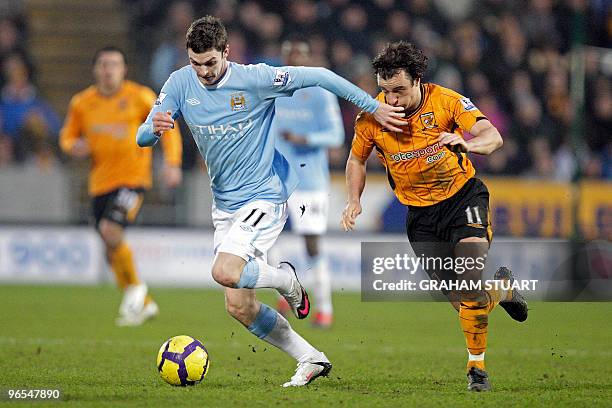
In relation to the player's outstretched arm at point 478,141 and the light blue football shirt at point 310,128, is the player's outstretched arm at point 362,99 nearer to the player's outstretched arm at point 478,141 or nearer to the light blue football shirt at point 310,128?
the player's outstretched arm at point 478,141

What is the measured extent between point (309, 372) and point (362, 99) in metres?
1.76

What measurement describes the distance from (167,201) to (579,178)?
573cm

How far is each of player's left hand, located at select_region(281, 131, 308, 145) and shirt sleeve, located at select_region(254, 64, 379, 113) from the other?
139 inches

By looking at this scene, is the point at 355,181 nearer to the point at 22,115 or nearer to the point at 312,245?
the point at 312,245

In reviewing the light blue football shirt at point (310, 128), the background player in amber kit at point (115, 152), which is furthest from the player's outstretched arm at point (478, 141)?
the background player in amber kit at point (115, 152)

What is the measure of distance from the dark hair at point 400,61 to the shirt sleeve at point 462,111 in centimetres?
28

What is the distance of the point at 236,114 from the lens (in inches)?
269

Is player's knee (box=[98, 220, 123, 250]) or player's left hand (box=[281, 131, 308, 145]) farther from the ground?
player's left hand (box=[281, 131, 308, 145])

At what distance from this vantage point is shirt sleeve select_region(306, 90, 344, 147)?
10.8 meters

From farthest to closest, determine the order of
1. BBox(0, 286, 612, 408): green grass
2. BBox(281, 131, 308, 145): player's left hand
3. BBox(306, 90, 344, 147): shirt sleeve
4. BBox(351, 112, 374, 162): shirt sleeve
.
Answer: BBox(306, 90, 344, 147): shirt sleeve
BBox(281, 131, 308, 145): player's left hand
BBox(351, 112, 374, 162): shirt sleeve
BBox(0, 286, 612, 408): green grass

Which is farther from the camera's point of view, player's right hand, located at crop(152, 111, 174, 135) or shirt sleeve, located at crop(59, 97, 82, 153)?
shirt sleeve, located at crop(59, 97, 82, 153)

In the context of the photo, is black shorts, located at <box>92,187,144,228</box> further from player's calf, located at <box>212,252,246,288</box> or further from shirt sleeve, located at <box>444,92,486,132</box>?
shirt sleeve, located at <box>444,92,486,132</box>

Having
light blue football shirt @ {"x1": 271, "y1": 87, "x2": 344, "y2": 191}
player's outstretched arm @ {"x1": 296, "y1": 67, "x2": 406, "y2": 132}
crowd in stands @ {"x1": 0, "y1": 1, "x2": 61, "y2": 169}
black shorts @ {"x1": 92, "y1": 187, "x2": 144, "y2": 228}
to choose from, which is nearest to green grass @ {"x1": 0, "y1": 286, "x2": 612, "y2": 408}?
black shorts @ {"x1": 92, "y1": 187, "x2": 144, "y2": 228}

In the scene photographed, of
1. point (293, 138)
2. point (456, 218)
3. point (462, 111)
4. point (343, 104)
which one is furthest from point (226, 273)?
point (343, 104)
